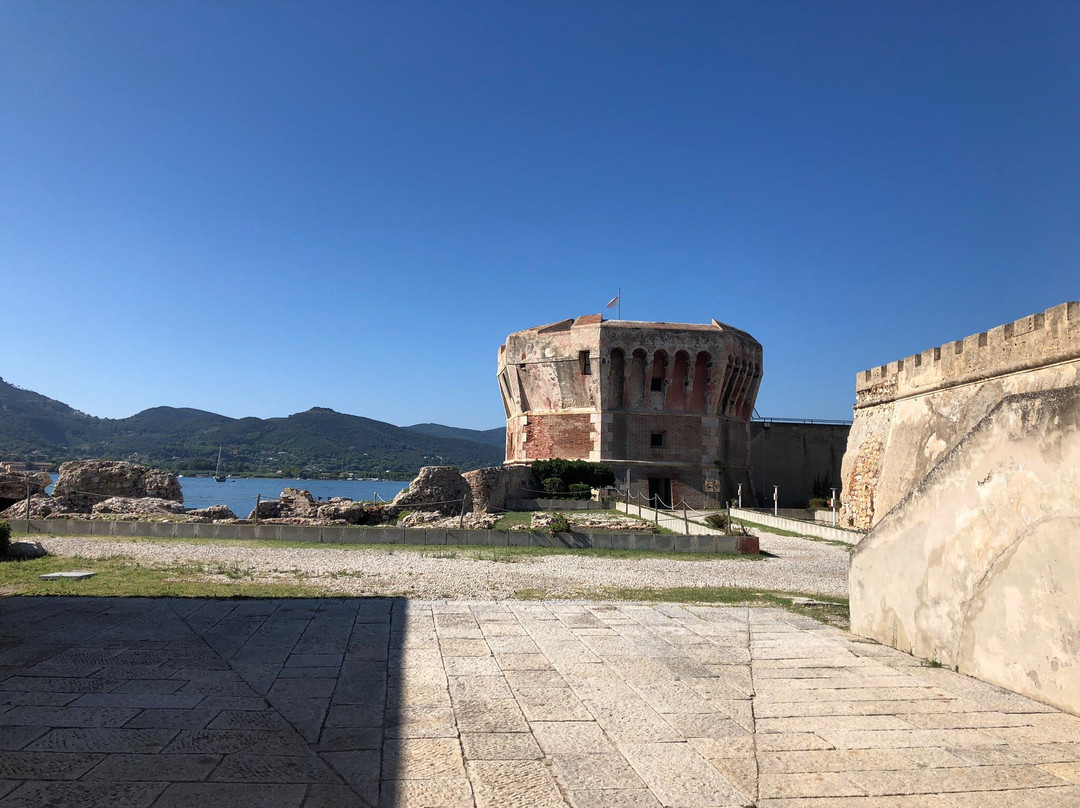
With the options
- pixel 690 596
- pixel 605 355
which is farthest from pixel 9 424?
pixel 690 596

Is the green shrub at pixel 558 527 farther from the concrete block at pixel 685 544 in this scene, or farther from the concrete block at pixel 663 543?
the concrete block at pixel 685 544

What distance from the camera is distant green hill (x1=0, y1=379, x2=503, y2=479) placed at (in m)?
125

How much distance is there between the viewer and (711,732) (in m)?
3.51

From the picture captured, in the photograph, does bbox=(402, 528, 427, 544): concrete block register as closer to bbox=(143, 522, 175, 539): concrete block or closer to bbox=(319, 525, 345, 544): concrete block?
bbox=(319, 525, 345, 544): concrete block

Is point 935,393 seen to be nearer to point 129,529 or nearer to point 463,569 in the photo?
point 463,569

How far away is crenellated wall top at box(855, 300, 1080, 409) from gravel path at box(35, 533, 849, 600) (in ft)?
14.2

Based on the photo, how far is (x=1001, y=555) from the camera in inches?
174

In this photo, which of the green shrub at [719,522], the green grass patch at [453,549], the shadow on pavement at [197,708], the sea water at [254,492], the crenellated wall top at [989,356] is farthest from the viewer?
the sea water at [254,492]

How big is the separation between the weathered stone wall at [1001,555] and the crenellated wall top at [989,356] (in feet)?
27.3

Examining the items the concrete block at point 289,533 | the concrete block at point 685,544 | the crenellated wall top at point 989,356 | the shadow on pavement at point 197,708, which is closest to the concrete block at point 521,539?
the concrete block at point 685,544

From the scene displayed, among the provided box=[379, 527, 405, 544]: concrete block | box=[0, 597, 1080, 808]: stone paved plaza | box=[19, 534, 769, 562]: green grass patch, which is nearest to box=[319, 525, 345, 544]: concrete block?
box=[19, 534, 769, 562]: green grass patch

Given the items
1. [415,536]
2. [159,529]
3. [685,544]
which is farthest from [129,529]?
[685,544]

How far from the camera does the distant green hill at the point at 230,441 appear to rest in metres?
125

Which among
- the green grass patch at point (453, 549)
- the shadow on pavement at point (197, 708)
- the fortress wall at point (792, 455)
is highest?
the fortress wall at point (792, 455)
